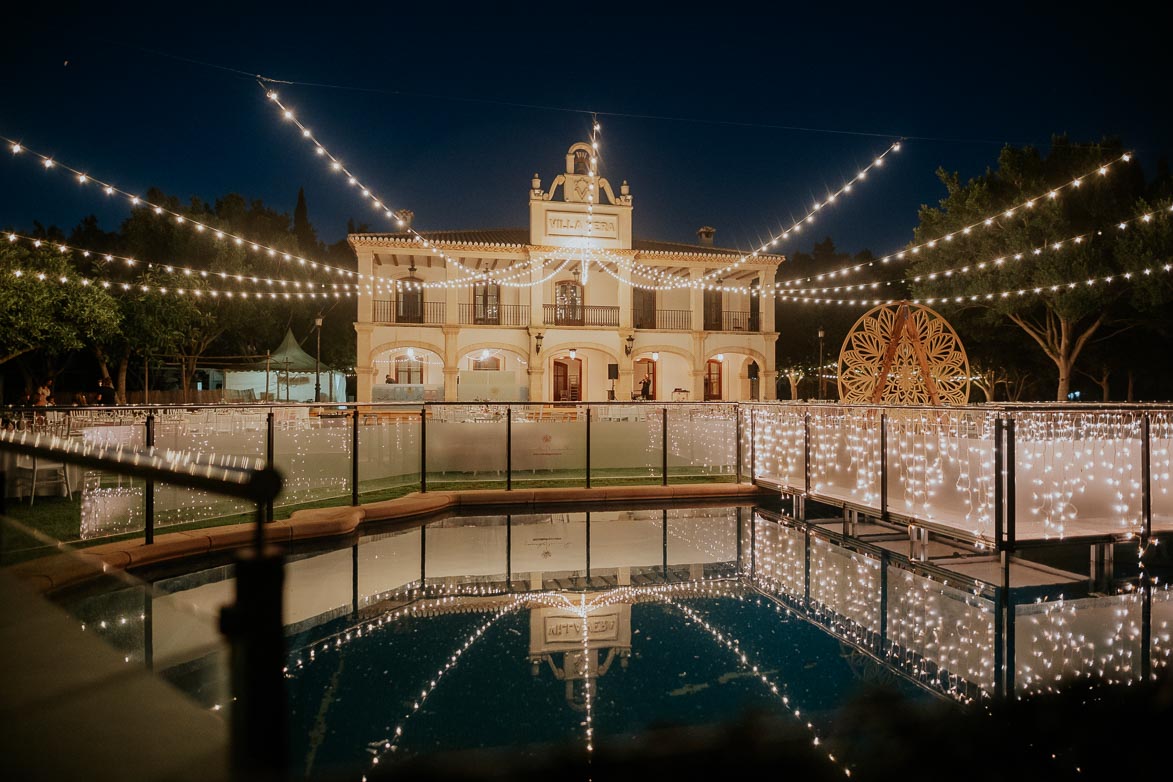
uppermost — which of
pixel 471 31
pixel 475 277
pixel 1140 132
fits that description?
pixel 471 31

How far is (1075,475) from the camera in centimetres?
448

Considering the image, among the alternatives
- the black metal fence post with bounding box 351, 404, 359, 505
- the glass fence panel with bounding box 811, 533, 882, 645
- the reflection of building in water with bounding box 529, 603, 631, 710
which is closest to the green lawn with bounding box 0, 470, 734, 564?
the black metal fence post with bounding box 351, 404, 359, 505

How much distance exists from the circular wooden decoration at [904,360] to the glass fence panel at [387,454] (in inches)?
242

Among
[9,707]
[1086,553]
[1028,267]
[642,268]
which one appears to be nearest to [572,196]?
[642,268]

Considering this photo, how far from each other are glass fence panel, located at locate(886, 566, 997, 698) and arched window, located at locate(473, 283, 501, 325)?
17458mm

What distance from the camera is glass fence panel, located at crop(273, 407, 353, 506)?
6.27m

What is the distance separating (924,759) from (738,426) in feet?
18.8

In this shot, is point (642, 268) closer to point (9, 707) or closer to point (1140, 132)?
point (1140, 132)

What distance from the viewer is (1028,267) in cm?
1773

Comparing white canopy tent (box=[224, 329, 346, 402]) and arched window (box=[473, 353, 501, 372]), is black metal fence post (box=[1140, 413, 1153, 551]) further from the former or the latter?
white canopy tent (box=[224, 329, 346, 402])

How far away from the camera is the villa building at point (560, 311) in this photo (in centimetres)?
1898

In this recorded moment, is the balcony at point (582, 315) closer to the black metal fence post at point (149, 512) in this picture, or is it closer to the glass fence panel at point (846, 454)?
the glass fence panel at point (846, 454)

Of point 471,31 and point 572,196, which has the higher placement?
point 471,31

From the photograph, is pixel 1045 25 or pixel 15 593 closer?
pixel 15 593
